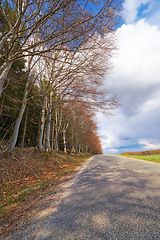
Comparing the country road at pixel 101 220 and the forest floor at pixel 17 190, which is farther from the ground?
the country road at pixel 101 220

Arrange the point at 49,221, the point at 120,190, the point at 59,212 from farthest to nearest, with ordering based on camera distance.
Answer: the point at 120,190, the point at 59,212, the point at 49,221

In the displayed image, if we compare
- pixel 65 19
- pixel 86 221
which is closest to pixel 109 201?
pixel 86 221

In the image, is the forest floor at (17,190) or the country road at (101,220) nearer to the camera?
the country road at (101,220)

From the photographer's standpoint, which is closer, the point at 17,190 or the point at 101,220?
the point at 101,220

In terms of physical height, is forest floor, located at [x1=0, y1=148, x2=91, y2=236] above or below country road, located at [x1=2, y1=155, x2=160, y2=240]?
below

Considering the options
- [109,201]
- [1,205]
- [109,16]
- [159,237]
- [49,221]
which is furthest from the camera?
[109,16]

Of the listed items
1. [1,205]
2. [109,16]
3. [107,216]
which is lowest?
[1,205]

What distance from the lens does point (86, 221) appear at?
1.92 m

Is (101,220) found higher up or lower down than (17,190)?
higher up

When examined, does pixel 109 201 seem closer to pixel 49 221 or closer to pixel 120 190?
pixel 120 190

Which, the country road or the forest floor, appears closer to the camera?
the country road

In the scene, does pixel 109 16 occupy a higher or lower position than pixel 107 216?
higher

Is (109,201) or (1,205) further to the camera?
(1,205)

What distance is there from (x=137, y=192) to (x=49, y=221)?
2220 millimetres
